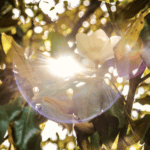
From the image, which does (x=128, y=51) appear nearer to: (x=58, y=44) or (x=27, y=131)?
(x=58, y=44)

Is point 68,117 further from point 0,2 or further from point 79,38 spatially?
point 0,2

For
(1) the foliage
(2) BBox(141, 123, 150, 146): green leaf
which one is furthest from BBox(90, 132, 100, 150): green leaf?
(2) BBox(141, 123, 150, 146): green leaf

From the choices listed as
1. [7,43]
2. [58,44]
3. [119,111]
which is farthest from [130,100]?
[7,43]

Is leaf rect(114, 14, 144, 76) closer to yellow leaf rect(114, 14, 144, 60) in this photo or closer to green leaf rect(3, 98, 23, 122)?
yellow leaf rect(114, 14, 144, 60)

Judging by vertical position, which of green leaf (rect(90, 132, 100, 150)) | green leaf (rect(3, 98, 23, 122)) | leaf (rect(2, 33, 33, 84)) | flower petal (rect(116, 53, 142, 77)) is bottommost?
green leaf (rect(90, 132, 100, 150))

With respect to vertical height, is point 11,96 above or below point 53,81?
below

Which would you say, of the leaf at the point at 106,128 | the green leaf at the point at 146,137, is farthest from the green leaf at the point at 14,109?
the green leaf at the point at 146,137

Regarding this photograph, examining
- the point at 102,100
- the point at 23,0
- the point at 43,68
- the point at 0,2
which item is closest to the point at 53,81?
the point at 43,68
